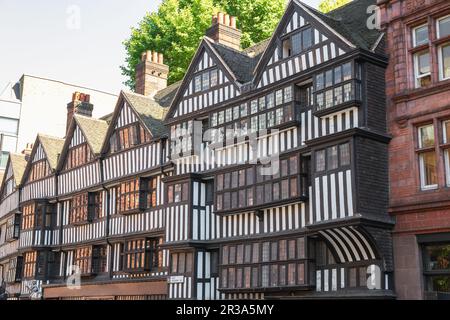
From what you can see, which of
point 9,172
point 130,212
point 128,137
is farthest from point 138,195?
point 9,172

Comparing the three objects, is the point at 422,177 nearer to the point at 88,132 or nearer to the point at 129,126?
the point at 129,126

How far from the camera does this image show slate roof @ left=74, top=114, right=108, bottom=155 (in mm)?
24638

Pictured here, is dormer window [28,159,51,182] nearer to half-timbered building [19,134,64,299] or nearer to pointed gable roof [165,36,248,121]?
half-timbered building [19,134,64,299]

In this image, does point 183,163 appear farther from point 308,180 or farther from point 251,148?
point 308,180

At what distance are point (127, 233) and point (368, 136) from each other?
35.6 feet

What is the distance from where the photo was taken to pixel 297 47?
51.4 feet

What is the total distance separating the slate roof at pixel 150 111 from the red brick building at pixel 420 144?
365 inches

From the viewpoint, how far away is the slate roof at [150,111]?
21266mm

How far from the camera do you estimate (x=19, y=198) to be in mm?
30094

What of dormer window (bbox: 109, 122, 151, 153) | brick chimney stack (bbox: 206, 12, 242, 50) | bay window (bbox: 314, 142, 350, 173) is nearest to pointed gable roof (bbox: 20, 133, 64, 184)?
dormer window (bbox: 109, 122, 151, 153)

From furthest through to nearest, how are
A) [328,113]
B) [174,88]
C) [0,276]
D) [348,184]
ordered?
[0,276] < [174,88] < [328,113] < [348,184]

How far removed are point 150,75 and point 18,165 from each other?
10.4 metres
